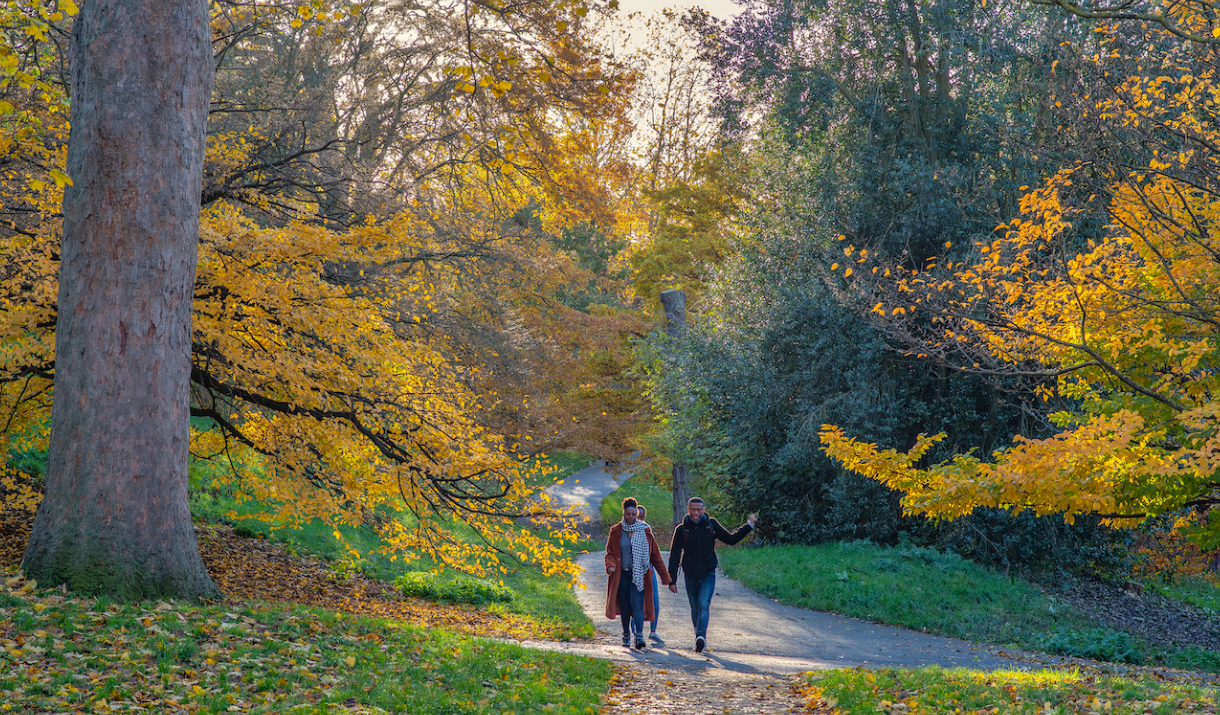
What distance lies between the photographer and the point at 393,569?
14.2 metres

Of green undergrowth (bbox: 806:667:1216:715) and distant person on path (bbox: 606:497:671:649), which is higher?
distant person on path (bbox: 606:497:671:649)

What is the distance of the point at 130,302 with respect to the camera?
22.1 feet

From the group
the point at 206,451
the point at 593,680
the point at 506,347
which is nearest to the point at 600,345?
the point at 506,347

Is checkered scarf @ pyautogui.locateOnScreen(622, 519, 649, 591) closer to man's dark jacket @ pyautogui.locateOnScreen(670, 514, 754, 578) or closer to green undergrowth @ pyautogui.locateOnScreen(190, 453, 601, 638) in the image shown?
man's dark jacket @ pyautogui.locateOnScreen(670, 514, 754, 578)

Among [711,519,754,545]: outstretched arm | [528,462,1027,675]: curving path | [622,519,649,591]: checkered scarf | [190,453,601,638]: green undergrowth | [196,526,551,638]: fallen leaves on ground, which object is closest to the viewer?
[711,519,754,545]: outstretched arm

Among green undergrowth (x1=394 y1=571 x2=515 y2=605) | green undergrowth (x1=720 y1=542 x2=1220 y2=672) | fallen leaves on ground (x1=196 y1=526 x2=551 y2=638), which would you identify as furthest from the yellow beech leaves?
green undergrowth (x1=394 y1=571 x2=515 y2=605)

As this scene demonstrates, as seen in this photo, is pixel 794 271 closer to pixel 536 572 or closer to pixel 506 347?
pixel 506 347

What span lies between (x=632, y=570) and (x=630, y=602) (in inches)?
17.5

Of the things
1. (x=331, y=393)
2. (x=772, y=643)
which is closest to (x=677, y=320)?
(x=772, y=643)

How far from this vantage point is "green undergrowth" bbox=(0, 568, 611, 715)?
15.5 feet

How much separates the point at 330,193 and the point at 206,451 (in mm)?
3649

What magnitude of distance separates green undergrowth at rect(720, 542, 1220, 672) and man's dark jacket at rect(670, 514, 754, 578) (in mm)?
4836

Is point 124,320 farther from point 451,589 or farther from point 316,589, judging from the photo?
point 451,589

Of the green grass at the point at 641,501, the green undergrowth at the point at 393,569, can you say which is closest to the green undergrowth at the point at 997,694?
the green undergrowth at the point at 393,569
